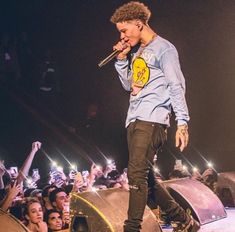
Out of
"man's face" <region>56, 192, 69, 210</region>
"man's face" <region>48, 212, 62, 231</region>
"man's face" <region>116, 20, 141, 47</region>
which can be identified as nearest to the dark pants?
"man's face" <region>116, 20, 141, 47</region>

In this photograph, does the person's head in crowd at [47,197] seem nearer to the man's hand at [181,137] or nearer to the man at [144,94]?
the man at [144,94]

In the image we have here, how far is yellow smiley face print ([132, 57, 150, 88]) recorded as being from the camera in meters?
3.14

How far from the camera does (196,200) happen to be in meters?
4.70

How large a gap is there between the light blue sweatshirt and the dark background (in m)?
6.51

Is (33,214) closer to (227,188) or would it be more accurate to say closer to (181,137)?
(181,137)

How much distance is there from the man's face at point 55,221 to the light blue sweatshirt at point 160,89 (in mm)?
2507

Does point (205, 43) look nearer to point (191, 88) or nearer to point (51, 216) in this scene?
point (191, 88)

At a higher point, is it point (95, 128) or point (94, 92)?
point (94, 92)

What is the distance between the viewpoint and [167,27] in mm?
11055

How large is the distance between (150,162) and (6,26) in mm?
9487

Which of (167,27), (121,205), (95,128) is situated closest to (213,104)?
(167,27)

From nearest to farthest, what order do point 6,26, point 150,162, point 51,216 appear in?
point 150,162 < point 51,216 < point 6,26

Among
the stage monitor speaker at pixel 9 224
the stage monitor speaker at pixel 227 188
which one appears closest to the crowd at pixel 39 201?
the stage monitor speaker at pixel 9 224

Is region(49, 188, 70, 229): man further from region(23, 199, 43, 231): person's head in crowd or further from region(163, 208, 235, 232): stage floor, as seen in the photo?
region(163, 208, 235, 232): stage floor
